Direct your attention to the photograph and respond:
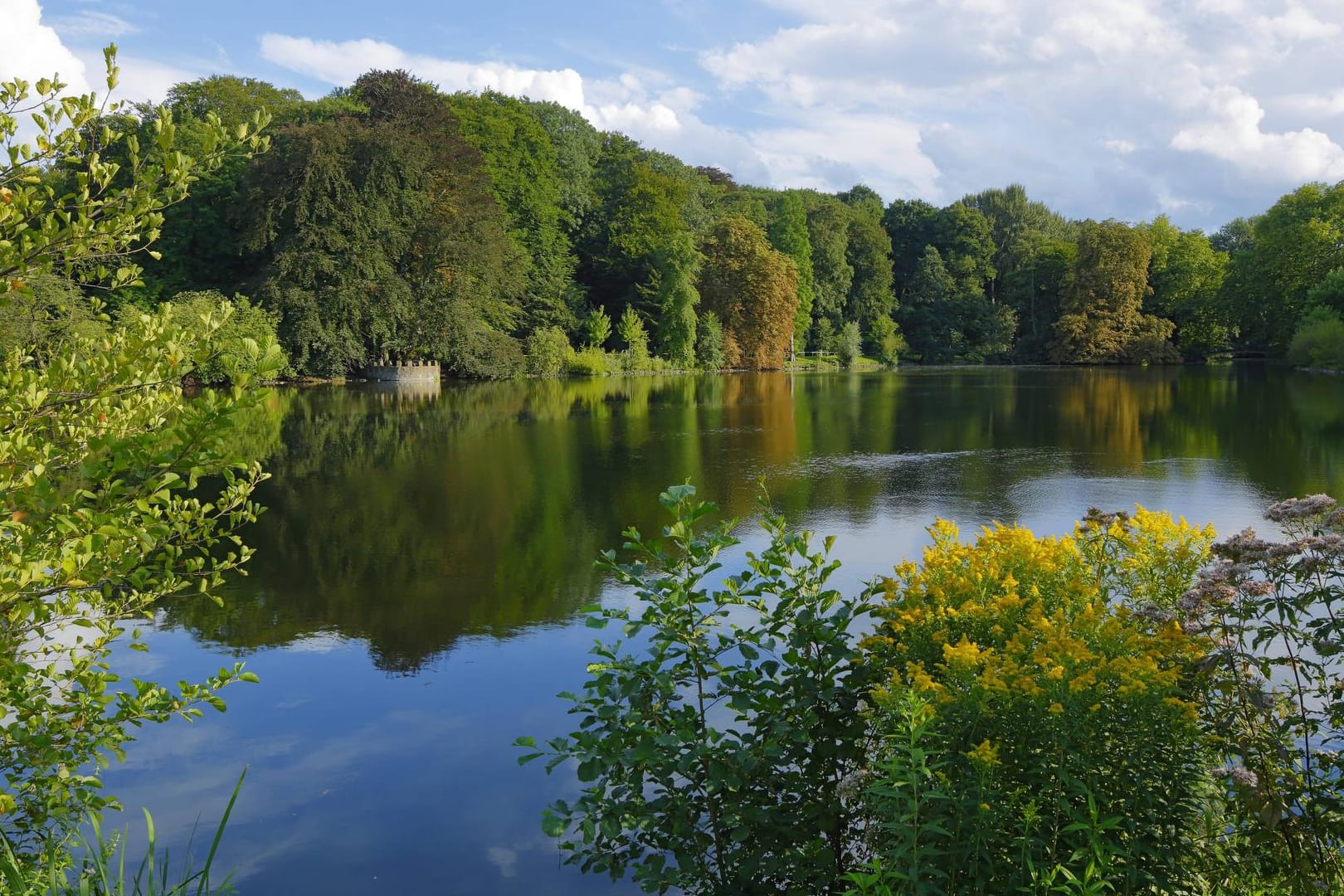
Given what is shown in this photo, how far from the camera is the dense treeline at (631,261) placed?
42094 millimetres

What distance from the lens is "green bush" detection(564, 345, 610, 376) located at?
52.2 meters

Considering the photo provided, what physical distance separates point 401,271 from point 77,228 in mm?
45597

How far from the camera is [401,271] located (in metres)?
46.5

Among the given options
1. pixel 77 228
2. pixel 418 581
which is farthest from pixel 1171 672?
pixel 418 581

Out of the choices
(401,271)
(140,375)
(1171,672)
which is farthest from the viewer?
(401,271)

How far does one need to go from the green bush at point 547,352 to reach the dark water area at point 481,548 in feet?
64.2

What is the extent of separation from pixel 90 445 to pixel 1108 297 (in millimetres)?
73402

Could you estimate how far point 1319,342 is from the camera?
4872cm

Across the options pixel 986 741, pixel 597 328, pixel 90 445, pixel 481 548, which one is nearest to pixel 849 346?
pixel 597 328

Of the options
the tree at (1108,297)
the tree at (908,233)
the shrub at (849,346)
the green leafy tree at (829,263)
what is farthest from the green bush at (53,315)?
the tree at (908,233)

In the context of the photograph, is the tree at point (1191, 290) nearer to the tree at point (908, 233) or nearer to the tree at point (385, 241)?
the tree at point (908, 233)

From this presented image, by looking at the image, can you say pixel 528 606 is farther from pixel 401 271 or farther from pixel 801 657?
pixel 401 271

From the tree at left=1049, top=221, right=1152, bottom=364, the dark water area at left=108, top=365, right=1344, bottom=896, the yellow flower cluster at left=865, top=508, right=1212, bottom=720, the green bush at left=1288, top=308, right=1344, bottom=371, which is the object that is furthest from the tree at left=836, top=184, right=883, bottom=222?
the yellow flower cluster at left=865, top=508, right=1212, bottom=720

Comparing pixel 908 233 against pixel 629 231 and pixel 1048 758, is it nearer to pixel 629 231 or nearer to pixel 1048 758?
pixel 629 231
